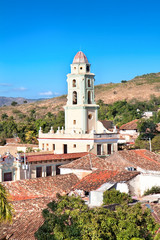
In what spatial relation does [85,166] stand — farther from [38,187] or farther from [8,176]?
[8,176]

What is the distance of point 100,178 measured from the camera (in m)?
24.1

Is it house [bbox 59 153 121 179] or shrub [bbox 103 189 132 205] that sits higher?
house [bbox 59 153 121 179]

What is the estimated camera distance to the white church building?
31.8 m

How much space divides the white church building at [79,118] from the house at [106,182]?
667 centimetres

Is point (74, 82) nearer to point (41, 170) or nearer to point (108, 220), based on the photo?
point (41, 170)

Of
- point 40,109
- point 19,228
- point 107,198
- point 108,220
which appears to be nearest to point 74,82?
point 107,198

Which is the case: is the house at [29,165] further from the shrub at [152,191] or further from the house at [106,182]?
the shrub at [152,191]

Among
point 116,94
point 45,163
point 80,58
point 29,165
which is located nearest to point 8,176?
point 29,165

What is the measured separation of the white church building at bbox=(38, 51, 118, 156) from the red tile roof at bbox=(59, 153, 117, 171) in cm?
355

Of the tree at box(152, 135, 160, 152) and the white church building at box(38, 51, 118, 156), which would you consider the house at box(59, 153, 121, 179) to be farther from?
the tree at box(152, 135, 160, 152)

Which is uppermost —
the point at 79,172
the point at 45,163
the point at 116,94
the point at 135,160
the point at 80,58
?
the point at 116,94

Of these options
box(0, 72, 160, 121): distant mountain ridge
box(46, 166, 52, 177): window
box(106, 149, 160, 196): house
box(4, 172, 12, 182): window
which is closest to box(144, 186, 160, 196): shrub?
box(106, 149, 160, 196): house

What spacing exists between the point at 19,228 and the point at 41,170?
11.7 metres

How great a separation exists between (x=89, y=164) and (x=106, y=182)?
13.4ft
